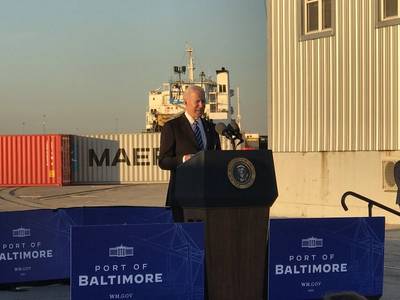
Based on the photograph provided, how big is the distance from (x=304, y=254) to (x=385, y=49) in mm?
8470

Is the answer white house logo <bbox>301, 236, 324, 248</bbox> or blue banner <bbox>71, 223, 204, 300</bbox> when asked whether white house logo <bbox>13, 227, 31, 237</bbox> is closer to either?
blue banner <bbox>71, 223, 204, 300</bbox>

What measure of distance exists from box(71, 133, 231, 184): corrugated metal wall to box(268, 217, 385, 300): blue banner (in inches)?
1137

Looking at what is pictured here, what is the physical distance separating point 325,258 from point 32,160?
2853 centimetres

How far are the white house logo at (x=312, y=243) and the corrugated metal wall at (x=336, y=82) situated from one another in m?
7.93

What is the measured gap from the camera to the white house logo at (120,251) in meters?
4.67

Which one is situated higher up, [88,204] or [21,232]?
[21,232]

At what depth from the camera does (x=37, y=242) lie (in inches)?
274

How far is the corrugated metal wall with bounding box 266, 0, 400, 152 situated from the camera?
12.8 m

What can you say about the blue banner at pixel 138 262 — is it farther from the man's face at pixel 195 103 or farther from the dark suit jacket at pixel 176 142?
the man's face at pixel 195 103

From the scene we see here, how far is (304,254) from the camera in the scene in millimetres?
5250

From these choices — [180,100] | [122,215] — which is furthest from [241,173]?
[180,100]

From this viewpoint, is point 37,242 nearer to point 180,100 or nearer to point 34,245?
point 34,245

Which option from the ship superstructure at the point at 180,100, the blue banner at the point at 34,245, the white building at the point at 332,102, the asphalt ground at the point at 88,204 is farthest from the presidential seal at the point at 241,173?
the ship superstructure at the point at 180,100

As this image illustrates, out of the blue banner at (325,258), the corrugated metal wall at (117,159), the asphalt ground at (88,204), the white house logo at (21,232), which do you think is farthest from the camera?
the corrugated metal wall at (117,159)
